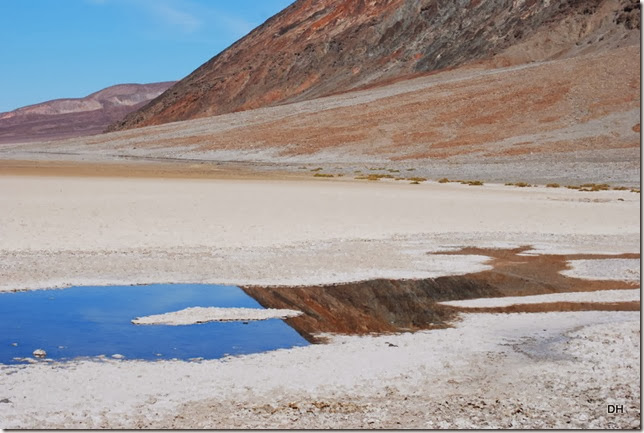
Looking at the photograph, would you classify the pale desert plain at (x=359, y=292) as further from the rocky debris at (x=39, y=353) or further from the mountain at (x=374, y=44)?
the mountain at (x=374, y=44)

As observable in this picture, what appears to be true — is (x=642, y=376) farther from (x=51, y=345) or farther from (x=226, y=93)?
(x=226, y=93)

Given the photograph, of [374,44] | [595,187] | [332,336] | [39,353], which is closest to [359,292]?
[332,336]

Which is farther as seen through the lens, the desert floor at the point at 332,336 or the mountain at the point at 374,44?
the mountain at the point at 374,44

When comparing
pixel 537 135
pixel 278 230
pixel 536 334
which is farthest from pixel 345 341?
pixel 537 135

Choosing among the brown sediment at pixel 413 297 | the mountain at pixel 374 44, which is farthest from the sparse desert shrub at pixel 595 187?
the mountain at pixel 374 44

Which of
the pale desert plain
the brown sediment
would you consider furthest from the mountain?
the brown sediment

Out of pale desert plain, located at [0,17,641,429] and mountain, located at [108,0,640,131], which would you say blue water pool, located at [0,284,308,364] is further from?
mountain, located at [108,0,640,131]

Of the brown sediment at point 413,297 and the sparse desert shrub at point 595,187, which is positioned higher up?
the brown sediment at point 413,297

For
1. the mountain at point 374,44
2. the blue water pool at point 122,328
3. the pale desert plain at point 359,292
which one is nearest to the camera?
the pale desert plain at point 359,292
